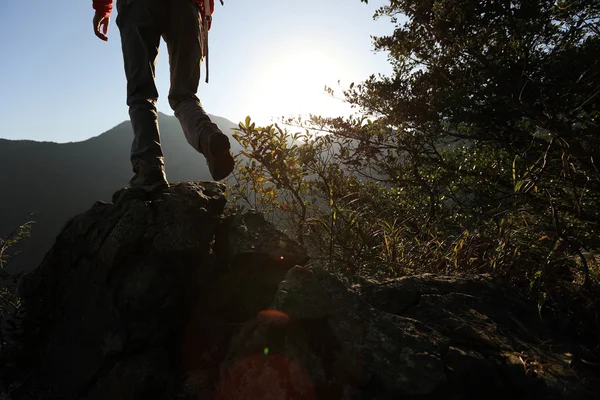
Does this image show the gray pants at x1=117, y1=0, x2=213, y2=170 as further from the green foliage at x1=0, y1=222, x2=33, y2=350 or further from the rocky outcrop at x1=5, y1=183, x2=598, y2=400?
the green foliage at x1=0, y1=222, x2=33, y2=350

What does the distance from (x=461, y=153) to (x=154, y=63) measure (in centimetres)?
442

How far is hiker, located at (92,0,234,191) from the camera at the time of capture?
7.25ft

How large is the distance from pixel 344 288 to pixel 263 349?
41 cm

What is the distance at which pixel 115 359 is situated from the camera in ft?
4.75

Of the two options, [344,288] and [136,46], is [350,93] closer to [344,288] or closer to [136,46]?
[136,46]

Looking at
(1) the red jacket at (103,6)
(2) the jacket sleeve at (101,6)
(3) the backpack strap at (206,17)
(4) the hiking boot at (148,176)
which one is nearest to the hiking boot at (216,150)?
(4) the hiking boot at (148,176)

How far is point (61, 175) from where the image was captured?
99875mm

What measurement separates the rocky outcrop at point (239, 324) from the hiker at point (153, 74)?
9.8 inches

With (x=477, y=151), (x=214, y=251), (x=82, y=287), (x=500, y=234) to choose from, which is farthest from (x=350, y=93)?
(x=82, y=287)

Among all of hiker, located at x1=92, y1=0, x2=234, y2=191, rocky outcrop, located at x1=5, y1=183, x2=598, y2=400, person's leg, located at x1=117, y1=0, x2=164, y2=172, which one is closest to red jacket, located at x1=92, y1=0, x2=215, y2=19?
hiker, located at x1=92, y1=0, x2=234, y2=191

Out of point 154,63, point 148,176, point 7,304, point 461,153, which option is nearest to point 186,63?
point 154,63

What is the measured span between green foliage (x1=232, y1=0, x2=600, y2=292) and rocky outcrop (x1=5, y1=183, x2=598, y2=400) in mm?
662

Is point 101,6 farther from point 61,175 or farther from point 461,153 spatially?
point 61,175

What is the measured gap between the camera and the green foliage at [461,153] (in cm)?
221
